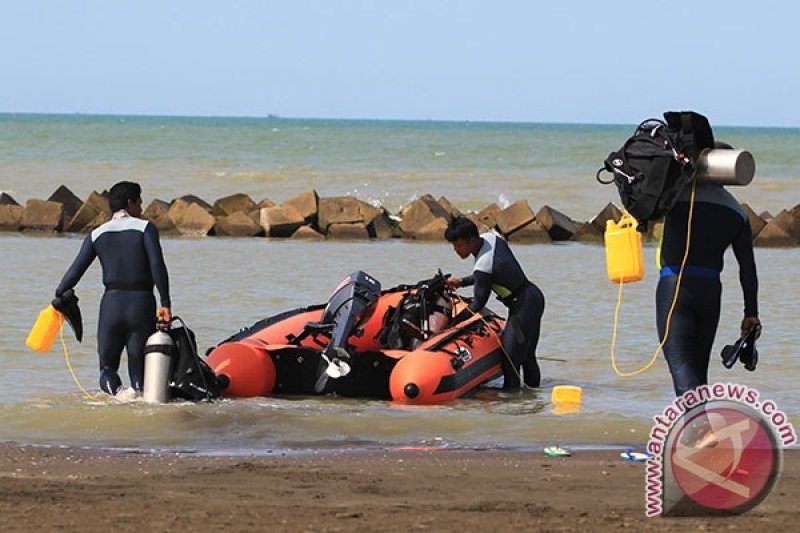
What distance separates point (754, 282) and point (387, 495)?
2.26m

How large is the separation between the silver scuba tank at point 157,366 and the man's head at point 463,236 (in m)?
2.20

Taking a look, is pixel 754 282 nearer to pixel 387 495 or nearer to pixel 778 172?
pixel 387 495

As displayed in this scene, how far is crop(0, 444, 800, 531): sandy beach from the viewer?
20.5 ft

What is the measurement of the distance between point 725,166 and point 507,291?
4.23m

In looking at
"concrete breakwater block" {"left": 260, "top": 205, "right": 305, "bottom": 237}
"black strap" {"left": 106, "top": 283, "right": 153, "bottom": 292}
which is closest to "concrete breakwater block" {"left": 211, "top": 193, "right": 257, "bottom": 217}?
"concrete breakwater block" {"left": 260, "top": 205, "right": 305, "bottom": 237}

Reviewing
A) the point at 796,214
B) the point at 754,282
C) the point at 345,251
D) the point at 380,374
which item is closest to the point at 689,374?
the point at 754,282

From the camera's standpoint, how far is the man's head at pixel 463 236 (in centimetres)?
1155

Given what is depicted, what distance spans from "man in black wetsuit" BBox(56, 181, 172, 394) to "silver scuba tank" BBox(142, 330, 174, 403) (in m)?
0.08

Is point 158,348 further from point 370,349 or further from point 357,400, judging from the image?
point 370,349

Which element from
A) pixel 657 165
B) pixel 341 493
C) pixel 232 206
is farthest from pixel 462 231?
pixel 232 206

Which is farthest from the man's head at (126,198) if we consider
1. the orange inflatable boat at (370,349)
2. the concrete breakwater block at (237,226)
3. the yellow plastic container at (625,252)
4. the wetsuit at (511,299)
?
the concrete breakwater block at (237,226)

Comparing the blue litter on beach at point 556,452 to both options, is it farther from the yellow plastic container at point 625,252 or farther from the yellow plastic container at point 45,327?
the yellow plastic container at point 45,327

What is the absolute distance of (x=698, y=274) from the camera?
8141mm

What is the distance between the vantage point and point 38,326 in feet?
35.5
